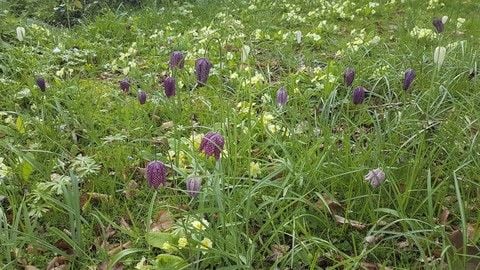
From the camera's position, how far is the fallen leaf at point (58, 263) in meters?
2.06

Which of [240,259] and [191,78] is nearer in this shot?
[240,259]

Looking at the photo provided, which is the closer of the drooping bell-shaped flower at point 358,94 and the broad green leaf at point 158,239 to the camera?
the broad green leaf at point 158,239

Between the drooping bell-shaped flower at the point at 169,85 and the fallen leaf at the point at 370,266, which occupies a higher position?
the drooping bell-shaped flower at the point at 169,85

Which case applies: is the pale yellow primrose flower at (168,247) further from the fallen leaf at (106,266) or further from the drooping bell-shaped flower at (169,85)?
the drooping bell-shaped flower at (169,85)

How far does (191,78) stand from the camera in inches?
147

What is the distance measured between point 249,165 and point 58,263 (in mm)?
841

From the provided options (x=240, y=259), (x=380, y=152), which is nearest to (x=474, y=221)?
(x=380, y=152)

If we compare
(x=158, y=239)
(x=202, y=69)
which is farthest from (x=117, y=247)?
(x=202, y=69)

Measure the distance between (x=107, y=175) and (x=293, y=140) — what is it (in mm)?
888

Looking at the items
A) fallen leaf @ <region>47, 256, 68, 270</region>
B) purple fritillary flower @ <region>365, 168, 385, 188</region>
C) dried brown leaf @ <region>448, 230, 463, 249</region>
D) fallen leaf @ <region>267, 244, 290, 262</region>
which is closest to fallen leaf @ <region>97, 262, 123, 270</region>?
fallen leaf @ <region>47, 256, 68, 270</region>

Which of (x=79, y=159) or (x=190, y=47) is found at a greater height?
(x=79, y=159)

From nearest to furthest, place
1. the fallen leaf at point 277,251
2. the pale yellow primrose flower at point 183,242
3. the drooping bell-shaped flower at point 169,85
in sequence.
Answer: the pale yellow primrose flower at point 183,242 < the fallen leaf at point 277,251 < the drooping bell-shaped flower at point 169,85

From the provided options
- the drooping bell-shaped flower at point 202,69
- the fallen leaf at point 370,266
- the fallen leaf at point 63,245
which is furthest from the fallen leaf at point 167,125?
the fallen leaf at point 370,266

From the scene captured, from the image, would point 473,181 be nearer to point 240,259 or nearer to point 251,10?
point 240,259
